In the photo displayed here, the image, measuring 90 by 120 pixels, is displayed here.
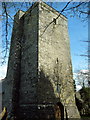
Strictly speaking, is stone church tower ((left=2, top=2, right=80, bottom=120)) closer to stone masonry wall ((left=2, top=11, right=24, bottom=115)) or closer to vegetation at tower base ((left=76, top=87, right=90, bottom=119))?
stone masonry wall ((left=2, top=11, right=24, bottom=115))

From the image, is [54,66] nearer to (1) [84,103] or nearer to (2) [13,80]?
(2) [13,80]

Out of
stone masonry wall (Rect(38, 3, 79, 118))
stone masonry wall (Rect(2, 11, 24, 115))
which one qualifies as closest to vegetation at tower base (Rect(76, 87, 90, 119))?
stone masonry wall (Rect(38, 3, 79, 118))

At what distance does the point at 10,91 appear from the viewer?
9789 mm

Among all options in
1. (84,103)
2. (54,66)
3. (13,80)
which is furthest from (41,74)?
(84,103)

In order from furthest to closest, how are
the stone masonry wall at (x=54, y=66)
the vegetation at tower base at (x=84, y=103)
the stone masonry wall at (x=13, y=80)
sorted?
1. the vegetation at tower base at (x=84, y=103)
2. the stone masonry wall at (x=13, y=80)
3. the stone masonry wall at (x=54, y=66)

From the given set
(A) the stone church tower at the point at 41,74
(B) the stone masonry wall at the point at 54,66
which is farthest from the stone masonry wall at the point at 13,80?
(B) the stone masonry wall at the point at 54,66

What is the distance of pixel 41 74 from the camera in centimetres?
880

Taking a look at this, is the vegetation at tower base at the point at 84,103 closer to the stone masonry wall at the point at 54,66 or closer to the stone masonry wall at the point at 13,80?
the stone masonry wall at the point at 54,66

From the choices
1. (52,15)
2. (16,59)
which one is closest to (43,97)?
(16,59)

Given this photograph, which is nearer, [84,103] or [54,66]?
[54,66]

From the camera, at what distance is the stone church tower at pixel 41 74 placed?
836 cm

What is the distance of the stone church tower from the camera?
8364mm

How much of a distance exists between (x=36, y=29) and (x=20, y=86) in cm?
499

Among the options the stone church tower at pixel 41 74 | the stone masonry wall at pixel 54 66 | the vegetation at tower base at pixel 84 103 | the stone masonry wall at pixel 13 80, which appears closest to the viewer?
the stone church tower at pixel 41 74
